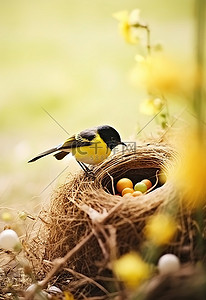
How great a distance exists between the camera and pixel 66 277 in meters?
1.26

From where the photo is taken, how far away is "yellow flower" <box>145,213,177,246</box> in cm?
95

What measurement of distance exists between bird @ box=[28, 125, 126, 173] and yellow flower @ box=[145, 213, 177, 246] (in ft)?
1.03

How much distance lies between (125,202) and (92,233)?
11cm

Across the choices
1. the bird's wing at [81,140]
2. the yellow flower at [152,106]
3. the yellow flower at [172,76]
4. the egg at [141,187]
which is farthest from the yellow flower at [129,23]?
the yellow flower at [172,76]

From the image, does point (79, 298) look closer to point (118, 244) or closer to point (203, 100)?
point (118, 244)

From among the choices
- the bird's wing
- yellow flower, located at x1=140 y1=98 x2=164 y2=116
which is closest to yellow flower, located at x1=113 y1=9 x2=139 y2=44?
yellow flower, located at x1=140 y1=98 x2=164 y2=116

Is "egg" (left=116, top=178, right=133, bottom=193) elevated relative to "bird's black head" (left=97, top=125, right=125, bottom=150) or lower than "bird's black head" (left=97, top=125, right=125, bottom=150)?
lower

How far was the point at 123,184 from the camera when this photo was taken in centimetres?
128

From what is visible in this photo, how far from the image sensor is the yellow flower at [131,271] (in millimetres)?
863

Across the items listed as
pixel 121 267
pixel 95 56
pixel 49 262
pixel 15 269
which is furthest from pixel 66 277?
pixel 95 56

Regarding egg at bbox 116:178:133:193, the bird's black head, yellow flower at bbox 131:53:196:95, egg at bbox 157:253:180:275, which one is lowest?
egg at bbox 157:253:180:275

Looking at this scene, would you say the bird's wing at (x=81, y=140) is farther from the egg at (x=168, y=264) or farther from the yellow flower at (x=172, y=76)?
the yellow flower at (x=172, y=76)

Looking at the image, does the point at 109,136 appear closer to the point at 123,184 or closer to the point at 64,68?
the point at 123,184

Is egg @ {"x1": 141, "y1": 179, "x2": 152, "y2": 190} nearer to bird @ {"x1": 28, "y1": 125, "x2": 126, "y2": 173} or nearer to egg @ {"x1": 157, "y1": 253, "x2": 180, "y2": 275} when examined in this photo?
bird @ {"x1": 28, "y1": 125, "x2": 126, "y2": 173}
